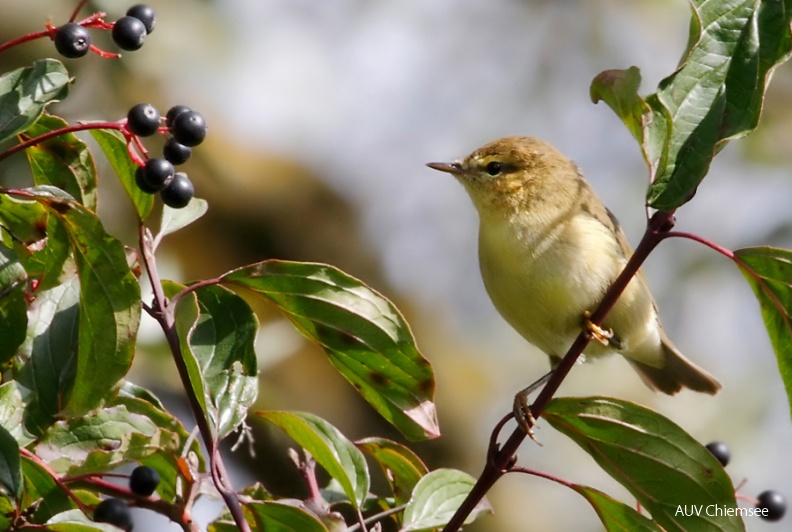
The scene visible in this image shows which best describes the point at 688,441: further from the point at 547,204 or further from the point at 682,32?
the point at 682,32

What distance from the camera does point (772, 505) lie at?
301 centimetres

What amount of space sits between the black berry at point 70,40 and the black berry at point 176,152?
226 mm

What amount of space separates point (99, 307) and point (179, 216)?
0.50 m

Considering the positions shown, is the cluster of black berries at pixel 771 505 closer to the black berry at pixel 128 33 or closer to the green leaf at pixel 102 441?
the green leaf at pixel 102 441

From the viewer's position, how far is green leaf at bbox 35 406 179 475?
178 cm

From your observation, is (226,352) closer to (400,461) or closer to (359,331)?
(359,331)

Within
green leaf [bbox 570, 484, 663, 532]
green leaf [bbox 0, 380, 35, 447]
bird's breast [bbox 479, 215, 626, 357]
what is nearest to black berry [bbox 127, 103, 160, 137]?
green leaf [bbox 0, 380, 35, 447]

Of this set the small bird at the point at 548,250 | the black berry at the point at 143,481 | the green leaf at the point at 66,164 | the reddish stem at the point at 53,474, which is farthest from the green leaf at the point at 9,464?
the small bird at the point at 548,250

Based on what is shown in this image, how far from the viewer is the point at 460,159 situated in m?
4.16

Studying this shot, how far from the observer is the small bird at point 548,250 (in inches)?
129

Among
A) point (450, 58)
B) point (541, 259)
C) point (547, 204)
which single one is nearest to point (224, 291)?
point (541, 259)

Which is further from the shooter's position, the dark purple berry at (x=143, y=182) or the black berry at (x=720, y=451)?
the black berry at (x=720, y=451)

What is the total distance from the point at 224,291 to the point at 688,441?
3.22ft

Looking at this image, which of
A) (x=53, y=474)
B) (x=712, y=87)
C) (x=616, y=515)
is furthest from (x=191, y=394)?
(x=712, y=87)
